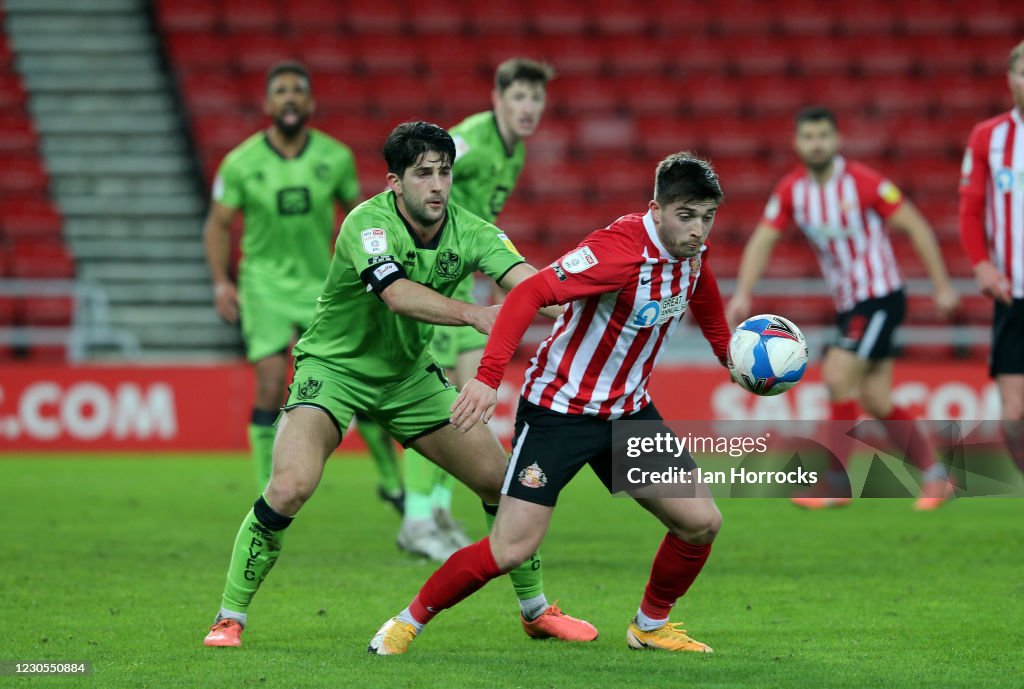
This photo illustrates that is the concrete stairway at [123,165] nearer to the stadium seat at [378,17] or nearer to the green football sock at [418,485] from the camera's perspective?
the stadium seat at [378,17]

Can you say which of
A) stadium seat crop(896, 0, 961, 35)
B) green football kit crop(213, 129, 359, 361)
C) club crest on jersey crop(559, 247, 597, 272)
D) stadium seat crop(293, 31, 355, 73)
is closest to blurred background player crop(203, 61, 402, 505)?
green football kit crop(213, 129, 359, 361)

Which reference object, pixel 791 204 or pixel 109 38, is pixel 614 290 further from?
pixel 109 38

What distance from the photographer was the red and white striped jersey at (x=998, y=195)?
24.2 feet

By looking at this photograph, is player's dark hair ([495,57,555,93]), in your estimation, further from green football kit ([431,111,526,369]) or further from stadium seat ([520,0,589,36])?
stadium seat ([520,0,589,36])

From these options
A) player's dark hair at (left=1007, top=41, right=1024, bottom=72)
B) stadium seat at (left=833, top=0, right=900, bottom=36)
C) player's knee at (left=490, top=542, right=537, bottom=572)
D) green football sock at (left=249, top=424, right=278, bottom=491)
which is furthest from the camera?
stadium seat at (left=833, top=0, right=900, bottom=36)

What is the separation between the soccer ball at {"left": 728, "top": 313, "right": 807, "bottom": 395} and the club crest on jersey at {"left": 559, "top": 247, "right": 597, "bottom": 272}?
0.63 meters

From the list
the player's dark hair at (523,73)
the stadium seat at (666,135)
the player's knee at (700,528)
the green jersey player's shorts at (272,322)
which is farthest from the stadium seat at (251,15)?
the player's knee at (700,528)

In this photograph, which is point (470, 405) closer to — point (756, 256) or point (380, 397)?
point (380, 397)

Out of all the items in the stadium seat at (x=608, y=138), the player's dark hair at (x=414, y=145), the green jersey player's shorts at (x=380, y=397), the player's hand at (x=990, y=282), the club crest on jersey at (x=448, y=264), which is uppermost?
the stadium seat at (x=608, y=138)

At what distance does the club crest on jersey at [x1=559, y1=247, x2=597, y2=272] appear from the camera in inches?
188

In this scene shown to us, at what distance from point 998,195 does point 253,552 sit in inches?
172

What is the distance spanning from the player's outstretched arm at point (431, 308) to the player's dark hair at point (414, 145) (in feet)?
1.46

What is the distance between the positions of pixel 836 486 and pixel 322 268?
3.73 m

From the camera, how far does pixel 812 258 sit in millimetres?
16312
